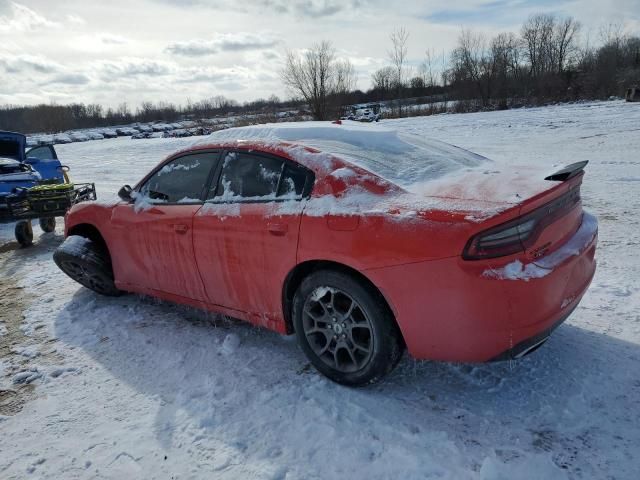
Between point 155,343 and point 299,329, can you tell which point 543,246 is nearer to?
point 299,329

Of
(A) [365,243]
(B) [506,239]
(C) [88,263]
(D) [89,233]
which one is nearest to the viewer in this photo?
(B) [506,239]

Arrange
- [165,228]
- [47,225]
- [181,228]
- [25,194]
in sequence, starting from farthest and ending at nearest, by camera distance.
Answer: [47,225]
[25,194]
[165,228]
[181,228]

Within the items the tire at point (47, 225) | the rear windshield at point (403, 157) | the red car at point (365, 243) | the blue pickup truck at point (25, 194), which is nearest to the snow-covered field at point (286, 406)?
the red car at point (365, 243)

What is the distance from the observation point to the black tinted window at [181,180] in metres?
3.73

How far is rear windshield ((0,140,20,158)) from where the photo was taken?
1047 centimetres

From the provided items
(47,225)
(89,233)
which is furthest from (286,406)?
(47,225)

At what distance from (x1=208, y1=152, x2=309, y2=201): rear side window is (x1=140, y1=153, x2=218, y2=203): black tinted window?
0.62ft

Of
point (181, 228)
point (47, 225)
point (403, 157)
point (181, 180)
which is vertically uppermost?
point (403, 157)

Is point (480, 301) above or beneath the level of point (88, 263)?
above

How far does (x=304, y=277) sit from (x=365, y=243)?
625mm

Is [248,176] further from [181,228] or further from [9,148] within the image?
[9,148]

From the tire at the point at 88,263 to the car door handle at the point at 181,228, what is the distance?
1.35 m

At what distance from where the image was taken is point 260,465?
2.40 metres

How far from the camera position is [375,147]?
3434 mm
